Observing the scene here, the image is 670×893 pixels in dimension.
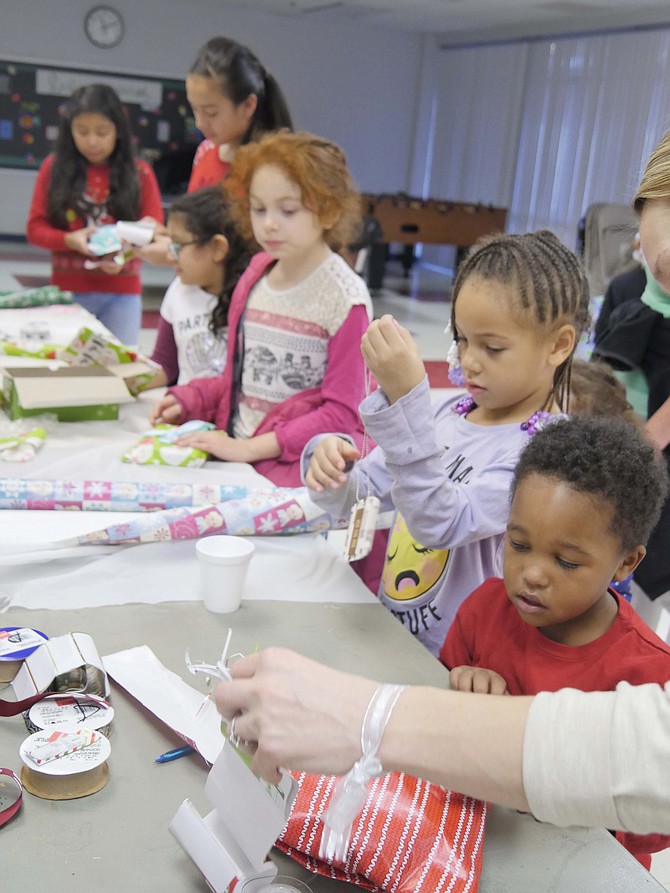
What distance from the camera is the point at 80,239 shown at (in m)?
3.24

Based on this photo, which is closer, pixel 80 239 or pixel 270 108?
pixel 270 108

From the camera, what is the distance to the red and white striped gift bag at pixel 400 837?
2.56 ft

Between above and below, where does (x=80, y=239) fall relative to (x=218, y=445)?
above

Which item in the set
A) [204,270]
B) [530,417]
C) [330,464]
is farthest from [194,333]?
[530,417]

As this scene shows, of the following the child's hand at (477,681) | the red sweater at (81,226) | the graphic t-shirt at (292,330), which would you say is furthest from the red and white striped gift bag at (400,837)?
the red sweater at (81,226)

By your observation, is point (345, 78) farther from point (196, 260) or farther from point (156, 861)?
point (156, 861)

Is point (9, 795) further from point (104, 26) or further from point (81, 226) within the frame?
point (104, 26)

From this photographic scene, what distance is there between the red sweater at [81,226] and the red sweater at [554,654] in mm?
2699

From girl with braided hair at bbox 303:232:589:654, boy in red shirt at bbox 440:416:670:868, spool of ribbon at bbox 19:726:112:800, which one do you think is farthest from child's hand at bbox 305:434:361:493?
spool of ribbon at bbox 19:726:112:800

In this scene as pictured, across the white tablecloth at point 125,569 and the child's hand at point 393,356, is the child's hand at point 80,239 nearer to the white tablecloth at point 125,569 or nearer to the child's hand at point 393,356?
the white tablecloth at point 125,569

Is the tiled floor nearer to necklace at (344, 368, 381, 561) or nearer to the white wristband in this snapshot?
necklace at (344, 368, 381, 561)

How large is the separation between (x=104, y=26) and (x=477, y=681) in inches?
438

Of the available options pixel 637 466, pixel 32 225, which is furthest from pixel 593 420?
pixel 32 225

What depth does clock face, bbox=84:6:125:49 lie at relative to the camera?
408 inches
